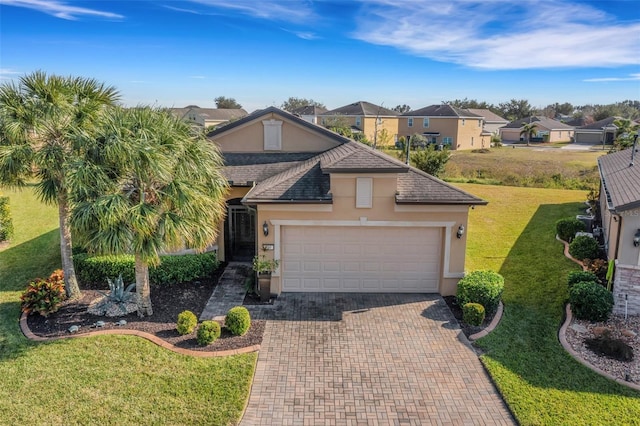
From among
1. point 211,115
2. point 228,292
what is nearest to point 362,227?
point 228,292

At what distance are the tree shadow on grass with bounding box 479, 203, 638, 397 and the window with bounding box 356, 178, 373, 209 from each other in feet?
16.9

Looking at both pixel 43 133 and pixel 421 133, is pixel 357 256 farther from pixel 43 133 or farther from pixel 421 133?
pixel 421 133

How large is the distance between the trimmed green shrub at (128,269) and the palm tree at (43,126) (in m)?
3.23

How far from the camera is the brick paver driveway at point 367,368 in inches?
337

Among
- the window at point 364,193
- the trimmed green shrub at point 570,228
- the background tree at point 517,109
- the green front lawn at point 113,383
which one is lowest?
the green front lawn at point 113,383

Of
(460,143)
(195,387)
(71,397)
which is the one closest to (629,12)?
(195,387)

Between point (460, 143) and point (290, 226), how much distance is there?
6158 cm

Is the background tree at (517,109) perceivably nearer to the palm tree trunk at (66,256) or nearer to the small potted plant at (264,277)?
the small potted plant at (264,277)

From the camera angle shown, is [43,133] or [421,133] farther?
[421,133]

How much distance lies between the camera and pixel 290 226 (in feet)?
45.8

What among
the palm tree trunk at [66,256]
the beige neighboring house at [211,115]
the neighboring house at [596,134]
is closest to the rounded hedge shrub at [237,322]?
the palm tree trunk at [66,256]

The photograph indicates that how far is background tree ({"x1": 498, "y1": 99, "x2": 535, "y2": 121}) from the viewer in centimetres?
11614

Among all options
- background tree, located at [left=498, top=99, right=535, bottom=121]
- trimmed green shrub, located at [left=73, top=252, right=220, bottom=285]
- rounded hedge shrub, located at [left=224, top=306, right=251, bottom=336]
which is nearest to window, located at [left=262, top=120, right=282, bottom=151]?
trimmed green shrub, located at [left=73, top=252, right=220, bottom=285]

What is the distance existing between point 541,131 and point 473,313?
8485cm
